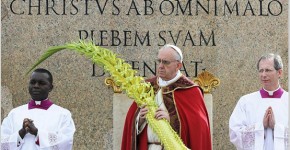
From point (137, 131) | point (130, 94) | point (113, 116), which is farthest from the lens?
point (113, 116)

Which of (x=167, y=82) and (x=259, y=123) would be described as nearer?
(x=167, y=82)

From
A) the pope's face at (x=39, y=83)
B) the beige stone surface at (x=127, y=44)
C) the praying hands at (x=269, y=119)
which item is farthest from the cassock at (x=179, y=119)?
the beige stone surface at (x=127, y=44)

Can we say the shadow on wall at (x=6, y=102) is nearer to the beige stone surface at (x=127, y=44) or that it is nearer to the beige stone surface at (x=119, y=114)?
the beige stone surface at (x=127, y=44)

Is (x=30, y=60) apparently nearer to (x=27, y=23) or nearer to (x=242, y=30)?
(x=27, y=23)

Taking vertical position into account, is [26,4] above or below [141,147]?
above

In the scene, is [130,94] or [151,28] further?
[151,28]

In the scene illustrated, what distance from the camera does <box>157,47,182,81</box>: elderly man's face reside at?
12.5m

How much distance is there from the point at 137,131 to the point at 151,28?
295 centimetres

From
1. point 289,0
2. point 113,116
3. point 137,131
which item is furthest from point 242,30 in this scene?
point 137,131

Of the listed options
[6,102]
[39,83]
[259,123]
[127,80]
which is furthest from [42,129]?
[259,123]

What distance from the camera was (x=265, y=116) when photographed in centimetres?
1316

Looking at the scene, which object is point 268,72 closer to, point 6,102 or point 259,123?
point 259,123

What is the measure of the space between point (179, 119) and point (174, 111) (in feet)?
0.43

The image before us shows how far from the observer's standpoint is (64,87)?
50.1 ft
